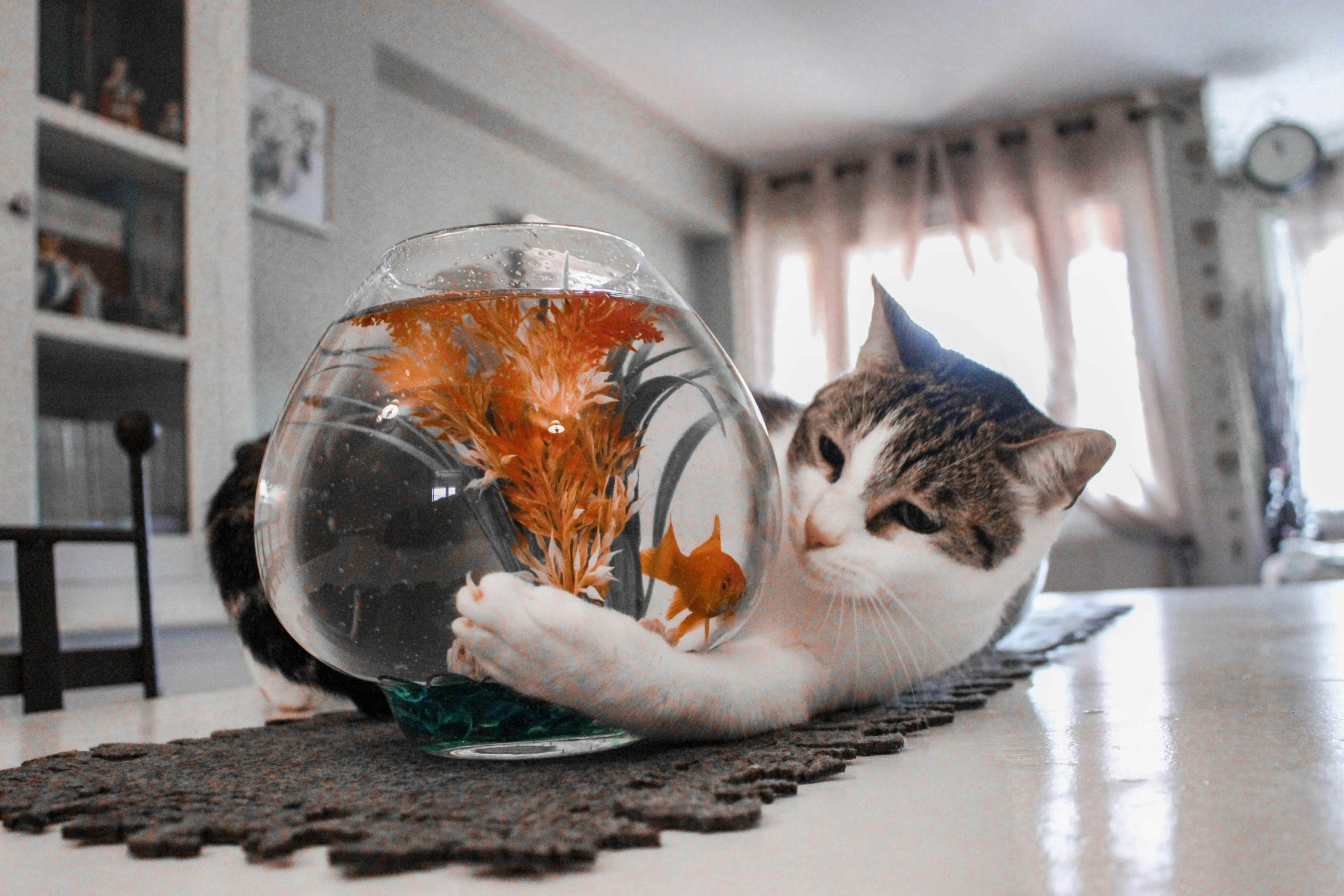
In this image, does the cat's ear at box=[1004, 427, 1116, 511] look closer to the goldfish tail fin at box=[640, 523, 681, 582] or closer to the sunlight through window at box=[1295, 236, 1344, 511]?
the goldfish tail fin at box=[640, 523, 681, 582]

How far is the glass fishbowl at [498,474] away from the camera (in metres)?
0.40

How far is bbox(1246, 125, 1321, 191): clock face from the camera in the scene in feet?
14.0

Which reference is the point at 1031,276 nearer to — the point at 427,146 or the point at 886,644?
the point at 427,146

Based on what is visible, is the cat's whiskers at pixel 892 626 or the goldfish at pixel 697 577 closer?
the goldfish at pixel 697 577

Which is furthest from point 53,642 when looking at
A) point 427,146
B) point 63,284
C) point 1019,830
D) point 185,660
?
point 427,146

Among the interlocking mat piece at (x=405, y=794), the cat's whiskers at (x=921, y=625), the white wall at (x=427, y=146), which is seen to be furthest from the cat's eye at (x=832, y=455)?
the white wall at (x=427, y=146)

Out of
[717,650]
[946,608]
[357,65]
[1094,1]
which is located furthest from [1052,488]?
[1094,1]

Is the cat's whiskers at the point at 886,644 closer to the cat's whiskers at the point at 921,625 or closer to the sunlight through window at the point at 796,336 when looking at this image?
the cat's whiskers at the point at 921,625

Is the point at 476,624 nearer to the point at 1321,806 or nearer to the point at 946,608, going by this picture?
the point at 1321,806

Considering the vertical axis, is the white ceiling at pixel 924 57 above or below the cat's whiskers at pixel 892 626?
above

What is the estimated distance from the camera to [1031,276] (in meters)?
4.48

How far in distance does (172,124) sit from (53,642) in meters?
1.21

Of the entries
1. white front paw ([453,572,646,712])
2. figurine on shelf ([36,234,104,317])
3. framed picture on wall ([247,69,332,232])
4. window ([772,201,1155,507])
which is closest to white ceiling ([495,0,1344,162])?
window ([772,201,1155,507])

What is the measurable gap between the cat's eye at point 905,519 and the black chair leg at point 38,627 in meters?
0.67
